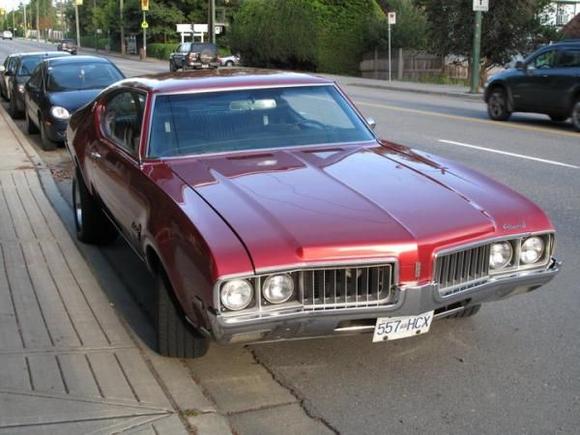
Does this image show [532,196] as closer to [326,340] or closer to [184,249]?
[326,340]

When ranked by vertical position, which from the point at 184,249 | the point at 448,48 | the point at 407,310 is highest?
the point at 448,48

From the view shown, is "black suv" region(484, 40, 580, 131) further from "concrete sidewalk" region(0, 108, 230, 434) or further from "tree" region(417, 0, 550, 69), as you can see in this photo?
"tree" region(417, 0, 550, 69)

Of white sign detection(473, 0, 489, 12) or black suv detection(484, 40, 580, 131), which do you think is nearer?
black suv detection(484, 40, 580, 131)

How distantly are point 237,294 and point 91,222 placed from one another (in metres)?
3.53

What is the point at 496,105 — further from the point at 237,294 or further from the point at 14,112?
the point at 237,294

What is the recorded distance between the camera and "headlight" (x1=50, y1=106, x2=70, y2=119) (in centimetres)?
1230

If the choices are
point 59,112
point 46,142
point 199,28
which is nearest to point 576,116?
point 59,112

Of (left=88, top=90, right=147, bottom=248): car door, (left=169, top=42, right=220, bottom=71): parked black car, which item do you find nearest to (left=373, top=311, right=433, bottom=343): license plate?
(left=88, top=90, right=147, bottom=248): car door

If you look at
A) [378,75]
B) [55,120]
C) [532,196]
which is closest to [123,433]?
[532,196]

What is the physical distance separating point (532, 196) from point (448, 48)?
2573 cm

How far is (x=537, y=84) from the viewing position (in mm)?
15789

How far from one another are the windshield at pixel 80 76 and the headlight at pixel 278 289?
10.5m

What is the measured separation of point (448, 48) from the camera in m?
33.0

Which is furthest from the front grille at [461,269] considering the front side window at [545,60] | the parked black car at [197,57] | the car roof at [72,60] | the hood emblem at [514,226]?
the parked black car at [197,57]
